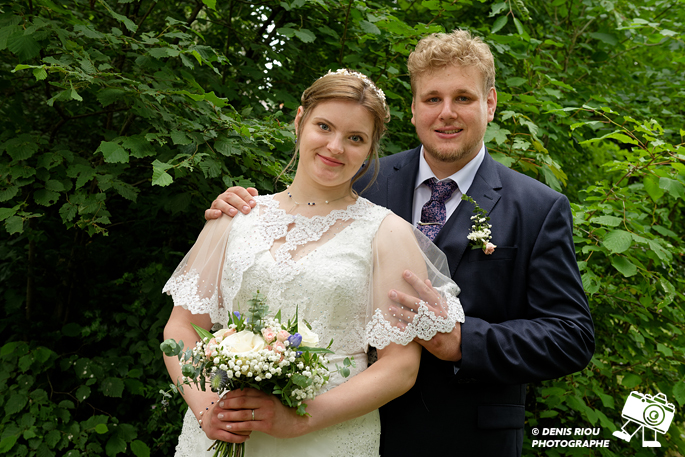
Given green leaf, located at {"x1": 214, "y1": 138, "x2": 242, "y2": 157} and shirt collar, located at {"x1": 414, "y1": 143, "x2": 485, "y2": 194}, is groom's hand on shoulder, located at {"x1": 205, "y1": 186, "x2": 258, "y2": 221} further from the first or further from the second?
shirt collar, located at {"x1": 414, "y1": 143, "x2": 485, "y2": 194}

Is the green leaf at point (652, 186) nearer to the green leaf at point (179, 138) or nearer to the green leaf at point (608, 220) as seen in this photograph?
the green leaf at point (608, 220)

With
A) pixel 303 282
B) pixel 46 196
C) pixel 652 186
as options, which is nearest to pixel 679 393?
pixel 652 186

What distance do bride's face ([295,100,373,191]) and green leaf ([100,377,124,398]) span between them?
221 centimetres

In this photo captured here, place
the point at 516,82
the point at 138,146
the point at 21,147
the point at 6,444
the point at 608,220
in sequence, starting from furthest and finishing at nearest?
the point at 516,82 → the point at 6,444 → the point at 608,220 → the point at 21,147 → the point at 138,146

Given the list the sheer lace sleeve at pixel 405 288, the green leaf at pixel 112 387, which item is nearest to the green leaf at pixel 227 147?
the sheer lace sleeve at pixel 405 288

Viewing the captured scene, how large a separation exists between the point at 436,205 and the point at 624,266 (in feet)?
3.91

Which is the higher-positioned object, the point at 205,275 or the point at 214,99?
the point at 214,99

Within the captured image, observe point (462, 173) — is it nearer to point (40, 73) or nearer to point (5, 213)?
point (40, 73)

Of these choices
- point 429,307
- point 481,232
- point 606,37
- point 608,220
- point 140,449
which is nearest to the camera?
point 429,307

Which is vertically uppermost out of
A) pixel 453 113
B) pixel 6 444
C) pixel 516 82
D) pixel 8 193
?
pixel 516 82

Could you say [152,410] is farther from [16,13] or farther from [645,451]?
[645,451]

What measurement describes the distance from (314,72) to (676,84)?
9.51 ft

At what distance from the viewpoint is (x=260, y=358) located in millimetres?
1477

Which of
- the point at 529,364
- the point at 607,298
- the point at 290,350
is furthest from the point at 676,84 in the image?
the point at 290,350
